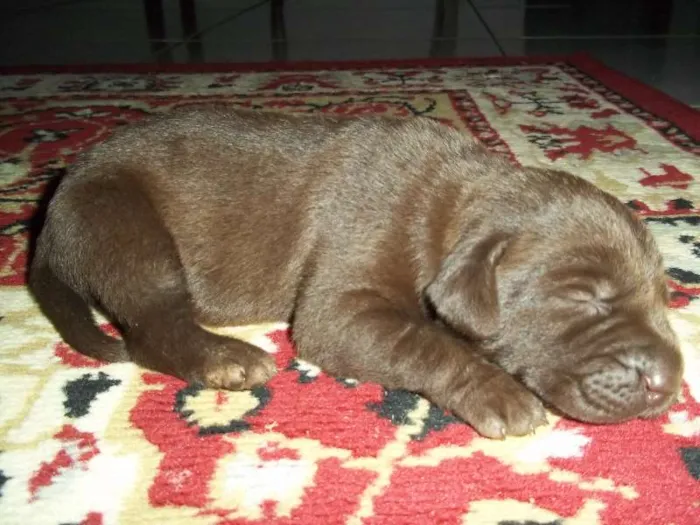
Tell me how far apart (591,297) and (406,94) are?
3.27m

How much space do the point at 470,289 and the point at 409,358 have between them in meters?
0.24

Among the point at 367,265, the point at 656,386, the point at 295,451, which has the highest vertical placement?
the point at 367,265

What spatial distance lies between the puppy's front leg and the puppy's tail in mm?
508

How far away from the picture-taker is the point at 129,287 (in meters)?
2.03

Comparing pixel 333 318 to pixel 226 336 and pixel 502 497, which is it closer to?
pixel 226 336

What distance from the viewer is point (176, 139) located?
228 cm

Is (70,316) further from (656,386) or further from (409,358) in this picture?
(656,386)

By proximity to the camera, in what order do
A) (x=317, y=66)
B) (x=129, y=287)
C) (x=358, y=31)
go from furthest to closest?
1. (x=358, y=31)
2. (x=317, y=66)
3. (x=129, y=287)

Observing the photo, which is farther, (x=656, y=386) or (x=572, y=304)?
(x=572, y=304)

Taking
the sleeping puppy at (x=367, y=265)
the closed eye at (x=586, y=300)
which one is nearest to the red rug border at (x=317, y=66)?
the sleeping puppy at (x=367, y=265)

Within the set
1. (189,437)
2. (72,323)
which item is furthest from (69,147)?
(189,437)

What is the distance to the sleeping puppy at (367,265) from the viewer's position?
167 cm

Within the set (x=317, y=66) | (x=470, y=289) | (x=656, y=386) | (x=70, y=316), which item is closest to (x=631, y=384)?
(x=656, y=386)

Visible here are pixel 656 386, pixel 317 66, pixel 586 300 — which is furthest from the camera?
pixel 317 66
